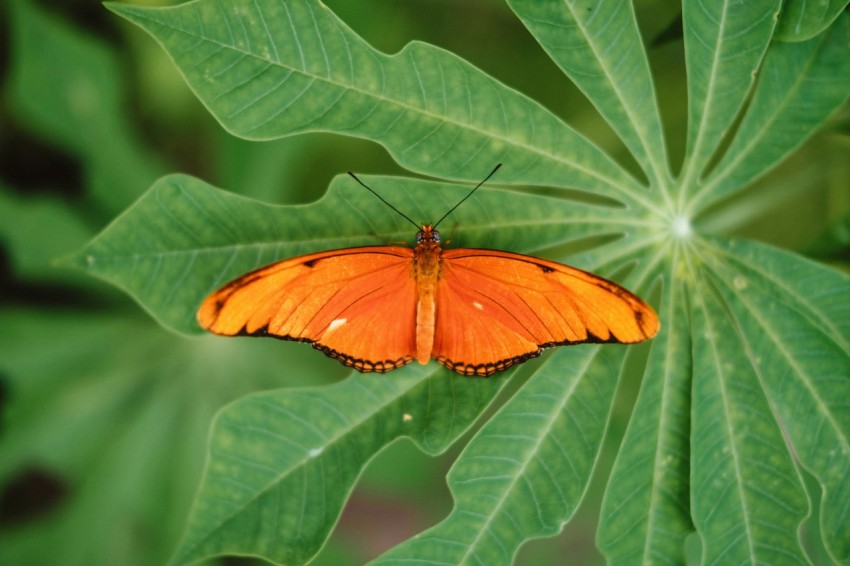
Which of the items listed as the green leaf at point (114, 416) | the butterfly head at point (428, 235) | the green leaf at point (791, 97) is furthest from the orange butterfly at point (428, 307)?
the green leaf at point (114, 416)

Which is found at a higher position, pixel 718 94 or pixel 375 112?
pixel 718 94

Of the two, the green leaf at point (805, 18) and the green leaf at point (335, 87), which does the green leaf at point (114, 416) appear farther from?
the green leaf at point (805, 18)

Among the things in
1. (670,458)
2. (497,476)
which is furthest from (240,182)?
(670,458)

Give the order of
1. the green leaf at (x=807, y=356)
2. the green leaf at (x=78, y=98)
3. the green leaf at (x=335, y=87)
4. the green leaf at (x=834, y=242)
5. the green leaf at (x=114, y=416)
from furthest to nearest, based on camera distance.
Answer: the green leaf at (x=114, y=416) < the green leaf at (x=78, y=98) < the green leaf at (x=834, y=242) < the green leaf at (x=807, y=356) < the green leaf at (x=335, y=87)

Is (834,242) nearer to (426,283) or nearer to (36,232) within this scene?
(426,283)

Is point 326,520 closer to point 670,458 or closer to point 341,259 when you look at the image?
point 341,259

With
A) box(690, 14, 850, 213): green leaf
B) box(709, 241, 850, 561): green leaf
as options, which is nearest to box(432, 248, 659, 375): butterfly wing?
box(709, 241, 850, 561): green leaf

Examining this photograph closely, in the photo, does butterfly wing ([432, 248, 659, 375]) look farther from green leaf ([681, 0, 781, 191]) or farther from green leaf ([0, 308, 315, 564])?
green leaf ([0, 308, 315, 564])
